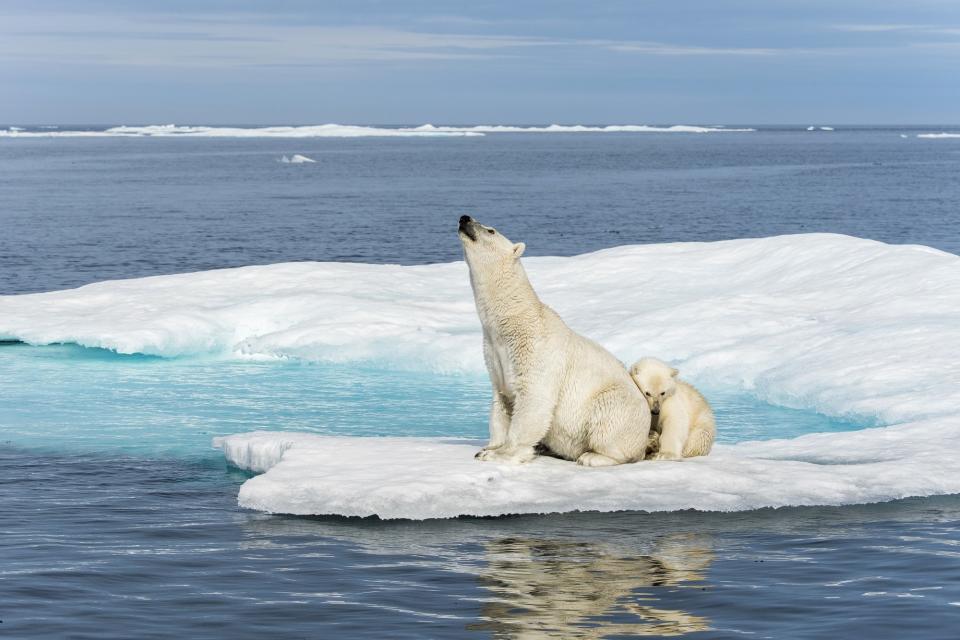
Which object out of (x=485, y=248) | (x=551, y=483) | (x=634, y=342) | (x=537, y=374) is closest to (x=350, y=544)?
(x=551, y=483)

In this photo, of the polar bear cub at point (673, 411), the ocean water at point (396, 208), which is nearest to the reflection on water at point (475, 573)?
the polar bear cub at point (673, 411)

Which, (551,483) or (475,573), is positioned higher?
(551,483)

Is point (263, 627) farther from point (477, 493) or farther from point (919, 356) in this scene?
point (919, 356)

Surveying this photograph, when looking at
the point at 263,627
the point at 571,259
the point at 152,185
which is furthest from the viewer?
the point at 152,185

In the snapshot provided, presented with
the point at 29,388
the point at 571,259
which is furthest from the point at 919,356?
the point at 29,388

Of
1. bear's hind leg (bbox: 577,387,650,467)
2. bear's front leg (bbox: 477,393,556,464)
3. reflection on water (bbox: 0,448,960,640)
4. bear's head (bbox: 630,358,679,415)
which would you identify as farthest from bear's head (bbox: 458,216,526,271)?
reflection on water (bbox: 0,448,960,640)

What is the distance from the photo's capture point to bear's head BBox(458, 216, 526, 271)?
28.7 ft

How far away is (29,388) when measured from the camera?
14.6 metres

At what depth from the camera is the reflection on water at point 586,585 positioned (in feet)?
21.6

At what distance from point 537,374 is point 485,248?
0.97 meters

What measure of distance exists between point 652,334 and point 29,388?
7.54 m

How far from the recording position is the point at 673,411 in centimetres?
952

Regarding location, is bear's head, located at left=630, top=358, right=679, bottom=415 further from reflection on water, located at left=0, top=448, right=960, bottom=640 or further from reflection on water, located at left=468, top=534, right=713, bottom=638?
reflection on water, located at left=468, top=534, right=713, bottom=638

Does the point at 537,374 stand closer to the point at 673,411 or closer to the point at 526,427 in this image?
the point at 526,427
